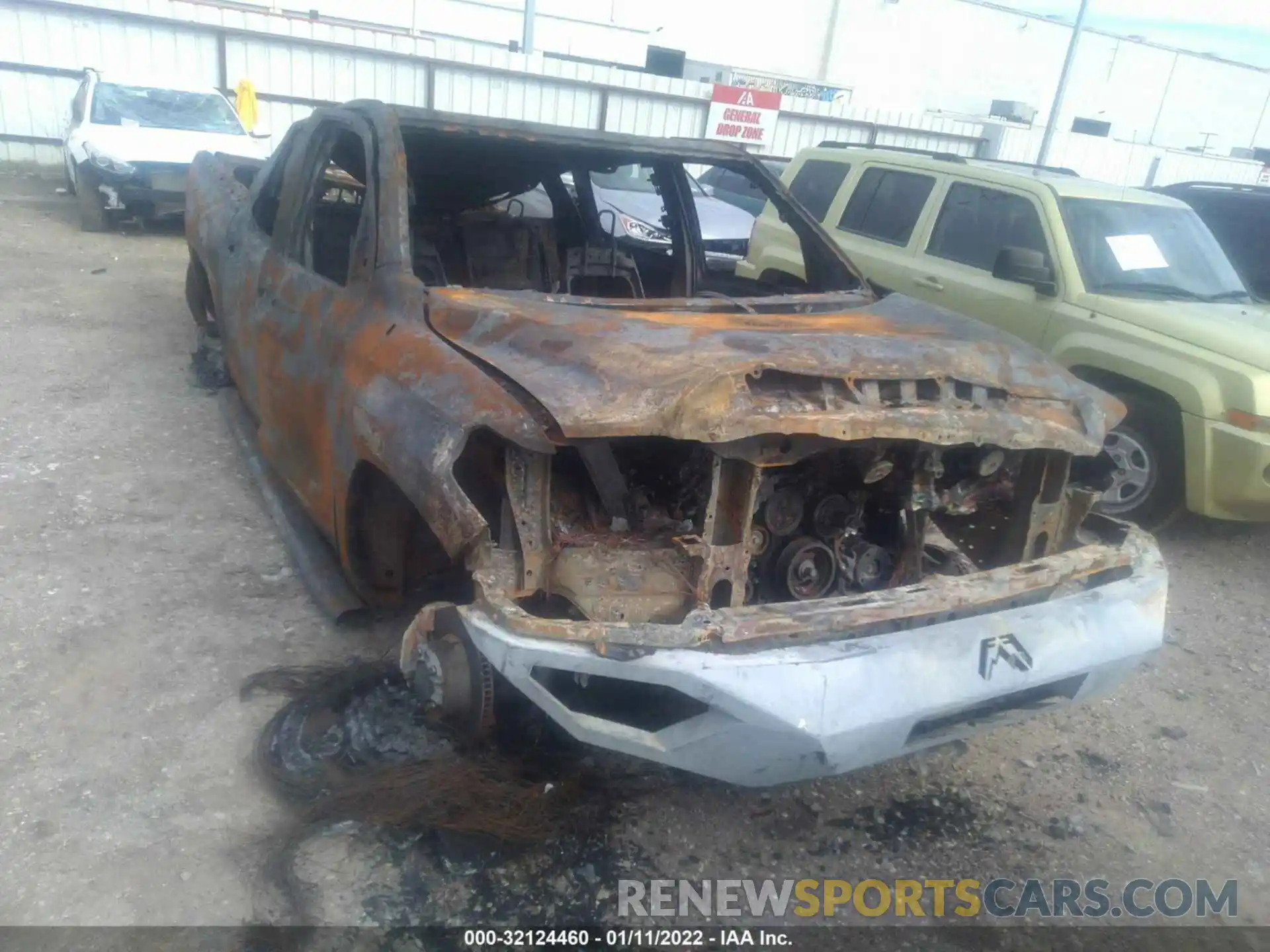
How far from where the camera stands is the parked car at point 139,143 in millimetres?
9312

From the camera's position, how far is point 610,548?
2412 millimetres

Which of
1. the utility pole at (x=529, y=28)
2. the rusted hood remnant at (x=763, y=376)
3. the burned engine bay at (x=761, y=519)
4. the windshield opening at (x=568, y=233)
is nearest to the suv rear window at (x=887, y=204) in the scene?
the windshield opening at (x=568, y=233)

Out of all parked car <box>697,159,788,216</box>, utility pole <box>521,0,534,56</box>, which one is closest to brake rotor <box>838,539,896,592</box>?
parked car <box>697,159,788,216</box>

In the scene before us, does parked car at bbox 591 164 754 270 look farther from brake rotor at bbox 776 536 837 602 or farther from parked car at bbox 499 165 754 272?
brake rotor at bbox 776 536 837 602

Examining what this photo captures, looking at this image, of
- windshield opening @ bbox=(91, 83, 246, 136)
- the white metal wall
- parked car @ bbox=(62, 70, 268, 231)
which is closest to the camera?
parked car @ bbox=(62, 70, 268, 231)

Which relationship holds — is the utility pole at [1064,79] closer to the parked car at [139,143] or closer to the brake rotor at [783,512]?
the parked car at [139,143]

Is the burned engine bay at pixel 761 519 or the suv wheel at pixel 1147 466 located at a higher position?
the burned engine bay at pixel 761 519

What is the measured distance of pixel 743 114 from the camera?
16.8m

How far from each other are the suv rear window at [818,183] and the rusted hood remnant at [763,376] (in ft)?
13.7

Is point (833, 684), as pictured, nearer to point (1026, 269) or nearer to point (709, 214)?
point (1026, 269)

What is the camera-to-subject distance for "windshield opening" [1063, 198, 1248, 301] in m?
5.21

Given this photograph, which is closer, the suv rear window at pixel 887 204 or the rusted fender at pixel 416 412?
the rusted fender at pixel 416 412

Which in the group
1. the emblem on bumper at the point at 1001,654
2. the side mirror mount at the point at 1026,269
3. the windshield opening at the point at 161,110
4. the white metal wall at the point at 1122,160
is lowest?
the emblem on bumper at the point at 1001,654

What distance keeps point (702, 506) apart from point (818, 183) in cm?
522
